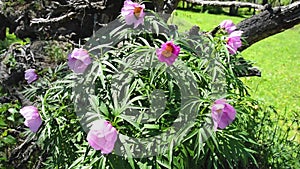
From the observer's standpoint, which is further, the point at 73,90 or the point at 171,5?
the point at 171,5

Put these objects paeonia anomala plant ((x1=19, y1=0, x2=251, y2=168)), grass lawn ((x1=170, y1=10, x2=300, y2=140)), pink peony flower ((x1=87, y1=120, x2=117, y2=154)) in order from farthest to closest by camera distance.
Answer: grass lawn ((x1=170, y1=10, x2=300, y2=140))
paeonia anomala plant ((x1=19, y1=0, x2=251, y2=168))
pink peony flower ((x1=87, y1=120, x2=117, y2=154))

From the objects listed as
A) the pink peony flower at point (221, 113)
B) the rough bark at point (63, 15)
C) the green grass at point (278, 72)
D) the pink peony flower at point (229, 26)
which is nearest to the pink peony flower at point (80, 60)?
the pink peony flower at point (221, 113)

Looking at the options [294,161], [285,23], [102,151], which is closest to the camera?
[102,151]

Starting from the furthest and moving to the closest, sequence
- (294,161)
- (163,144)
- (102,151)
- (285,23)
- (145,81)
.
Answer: (285,23) < (294,161) < (145,81) < (163,144) < (102,151)

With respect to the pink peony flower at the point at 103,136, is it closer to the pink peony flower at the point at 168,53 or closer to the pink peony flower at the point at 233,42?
the pink peony flower at the point at 168,53

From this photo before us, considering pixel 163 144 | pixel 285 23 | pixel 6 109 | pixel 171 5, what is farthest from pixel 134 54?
pixel 285 23

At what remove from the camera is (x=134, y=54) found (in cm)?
189

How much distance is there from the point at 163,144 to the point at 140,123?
0.13 m

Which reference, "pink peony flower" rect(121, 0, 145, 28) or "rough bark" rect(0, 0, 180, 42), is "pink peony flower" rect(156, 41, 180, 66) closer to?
"pink peony flower" rect(121, 0, 145, 28)

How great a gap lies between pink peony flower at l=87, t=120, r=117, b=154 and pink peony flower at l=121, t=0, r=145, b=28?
0.59m

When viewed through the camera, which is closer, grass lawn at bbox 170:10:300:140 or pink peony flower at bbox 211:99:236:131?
pink peony flower at bbox 211:99:236:131

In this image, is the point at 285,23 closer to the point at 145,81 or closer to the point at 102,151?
the point at 145,81

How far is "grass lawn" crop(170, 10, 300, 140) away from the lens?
5449mm

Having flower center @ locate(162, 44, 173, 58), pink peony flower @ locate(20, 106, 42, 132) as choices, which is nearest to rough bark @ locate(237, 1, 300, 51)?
flower center @ locate(162, 44, 173, 58)
